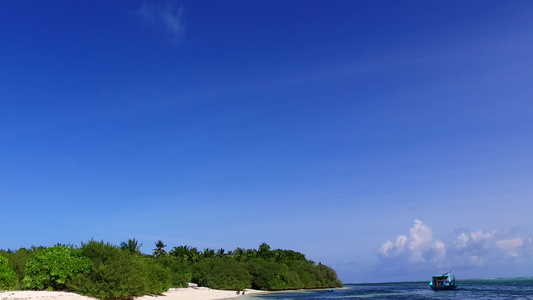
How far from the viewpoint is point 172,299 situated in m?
64.2

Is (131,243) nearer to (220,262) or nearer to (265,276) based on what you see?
(220,262)

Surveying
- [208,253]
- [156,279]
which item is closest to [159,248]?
[208,253]

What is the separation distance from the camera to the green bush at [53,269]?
49.7m

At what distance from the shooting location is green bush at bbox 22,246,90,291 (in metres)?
49.7

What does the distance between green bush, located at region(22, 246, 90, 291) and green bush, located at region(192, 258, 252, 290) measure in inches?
1954

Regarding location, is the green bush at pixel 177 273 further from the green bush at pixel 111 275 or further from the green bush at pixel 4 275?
the green bush at pixel 4 275

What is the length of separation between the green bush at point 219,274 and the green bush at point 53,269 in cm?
4964

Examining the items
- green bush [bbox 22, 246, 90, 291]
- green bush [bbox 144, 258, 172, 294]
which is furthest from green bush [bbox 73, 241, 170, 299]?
green bush [bbox 144, 258, 172, 294]

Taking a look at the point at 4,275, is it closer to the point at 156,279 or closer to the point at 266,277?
the point at 156,279

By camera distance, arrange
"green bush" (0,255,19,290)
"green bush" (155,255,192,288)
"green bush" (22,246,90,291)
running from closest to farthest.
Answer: "green bush" (0,255,19,290), "green bush" (22,246,90,291), "green bush" (155,255,192,288)

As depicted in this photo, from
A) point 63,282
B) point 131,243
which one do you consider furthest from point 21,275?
point 131,243

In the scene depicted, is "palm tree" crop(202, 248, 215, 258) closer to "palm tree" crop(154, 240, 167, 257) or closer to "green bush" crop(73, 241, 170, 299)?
"palm tree" crop(154, 240, 167, 257)

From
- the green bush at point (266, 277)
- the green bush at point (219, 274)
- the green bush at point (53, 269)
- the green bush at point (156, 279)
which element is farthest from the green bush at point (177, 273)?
the green bush at point (266, 277)

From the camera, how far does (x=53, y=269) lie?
49844 mm
